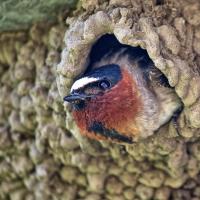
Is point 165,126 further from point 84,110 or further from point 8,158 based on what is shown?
point 8,158

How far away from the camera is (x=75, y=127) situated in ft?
11.7

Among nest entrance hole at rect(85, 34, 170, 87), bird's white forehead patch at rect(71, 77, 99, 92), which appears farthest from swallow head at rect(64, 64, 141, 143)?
nest entrance hole at rect(85, 34, 170, 87)

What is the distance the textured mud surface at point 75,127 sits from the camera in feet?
10.8

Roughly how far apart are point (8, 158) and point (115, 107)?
0.95m

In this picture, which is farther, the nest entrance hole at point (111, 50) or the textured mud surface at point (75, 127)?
the nest entrance hole at point (111, 50)

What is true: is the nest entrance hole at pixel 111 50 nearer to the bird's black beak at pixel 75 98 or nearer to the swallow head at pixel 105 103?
the swallow head at pixel 105 103

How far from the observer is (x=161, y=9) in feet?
11.2

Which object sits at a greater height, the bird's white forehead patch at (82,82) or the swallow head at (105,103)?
the bird's white forehead patch at (82,82)

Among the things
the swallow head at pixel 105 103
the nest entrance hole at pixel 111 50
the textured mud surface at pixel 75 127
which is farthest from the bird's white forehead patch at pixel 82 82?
the nest entrance hole at pixel 111 50

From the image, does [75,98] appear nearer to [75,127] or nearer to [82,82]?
[82,82]

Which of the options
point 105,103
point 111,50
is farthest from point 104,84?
point 111,50

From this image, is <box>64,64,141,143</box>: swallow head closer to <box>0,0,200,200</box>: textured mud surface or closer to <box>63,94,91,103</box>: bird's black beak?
<box>63,94,91,103</box>: bird's black beak

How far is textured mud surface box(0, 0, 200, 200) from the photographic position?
3.28 metres

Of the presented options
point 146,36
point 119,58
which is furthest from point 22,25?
point 146,36
